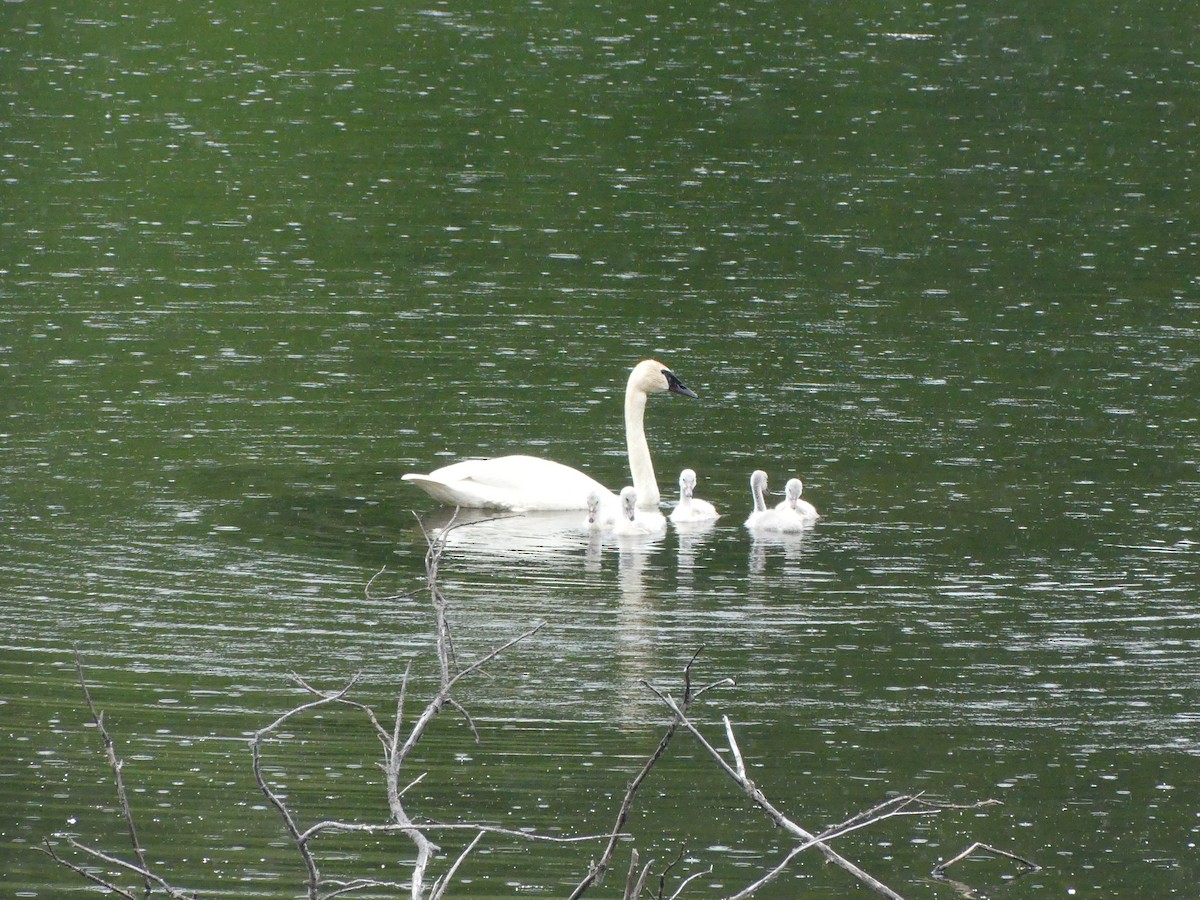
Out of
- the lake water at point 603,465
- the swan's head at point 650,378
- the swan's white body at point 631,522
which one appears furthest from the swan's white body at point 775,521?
the swan's head at point 650,378

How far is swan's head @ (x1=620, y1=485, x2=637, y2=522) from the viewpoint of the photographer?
584 inches

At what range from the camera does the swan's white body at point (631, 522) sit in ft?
48.8

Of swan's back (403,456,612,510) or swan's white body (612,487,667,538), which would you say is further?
swan's back (403,456,612,510)

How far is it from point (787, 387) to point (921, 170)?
13.3 meters

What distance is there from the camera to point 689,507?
1522cm

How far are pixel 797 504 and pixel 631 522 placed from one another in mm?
1142

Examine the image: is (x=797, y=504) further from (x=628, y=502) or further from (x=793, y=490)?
(x=628, y=502)

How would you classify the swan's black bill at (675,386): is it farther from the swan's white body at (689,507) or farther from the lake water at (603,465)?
the swan's white body at (689,507)

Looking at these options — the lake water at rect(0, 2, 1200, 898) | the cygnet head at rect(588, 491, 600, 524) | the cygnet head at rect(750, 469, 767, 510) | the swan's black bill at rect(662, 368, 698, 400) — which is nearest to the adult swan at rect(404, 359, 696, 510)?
the cygnet head at rect(588, 491, 600, 524)

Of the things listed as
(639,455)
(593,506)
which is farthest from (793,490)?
(639,455)

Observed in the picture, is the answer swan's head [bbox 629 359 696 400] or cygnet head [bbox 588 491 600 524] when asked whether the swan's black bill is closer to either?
swan's head [bbox 629 359 696 400]

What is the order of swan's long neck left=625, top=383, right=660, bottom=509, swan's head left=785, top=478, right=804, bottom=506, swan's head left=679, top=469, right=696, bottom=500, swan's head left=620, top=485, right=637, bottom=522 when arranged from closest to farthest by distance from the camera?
1. swan's head left=785, top=478, right=804, bottom=506
2. swan's head left=620, top=485, right=637, bottom=522
3. swan's head left=679, top=469, right=696, bottom=500
4. swan's long neck left=625, top=383, right=660, bottom=509

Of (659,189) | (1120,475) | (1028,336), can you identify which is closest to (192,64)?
(659,189)

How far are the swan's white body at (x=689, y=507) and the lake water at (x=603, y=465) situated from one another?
36 cm
